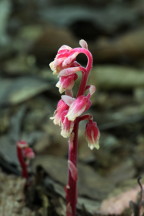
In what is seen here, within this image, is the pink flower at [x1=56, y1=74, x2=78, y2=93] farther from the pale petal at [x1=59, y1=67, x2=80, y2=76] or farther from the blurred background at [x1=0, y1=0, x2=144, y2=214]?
the blurred background at [x1=0, y1=0, x2=144, y2=214]

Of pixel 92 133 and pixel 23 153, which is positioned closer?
pixel 92 133

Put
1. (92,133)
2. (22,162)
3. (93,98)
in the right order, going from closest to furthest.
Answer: (92,133) → (22,162) → (93,98)

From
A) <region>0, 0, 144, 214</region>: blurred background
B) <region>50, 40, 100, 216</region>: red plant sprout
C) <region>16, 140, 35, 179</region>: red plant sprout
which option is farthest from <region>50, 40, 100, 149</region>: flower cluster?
Result: <region>0, 0, 144, 214</region>: blurred background

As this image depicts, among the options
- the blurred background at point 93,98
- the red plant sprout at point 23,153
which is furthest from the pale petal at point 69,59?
the blurred background at point 93,98

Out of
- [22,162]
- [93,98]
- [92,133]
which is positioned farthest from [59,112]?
[93,98]

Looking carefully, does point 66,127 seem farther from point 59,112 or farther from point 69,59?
point 69,59
